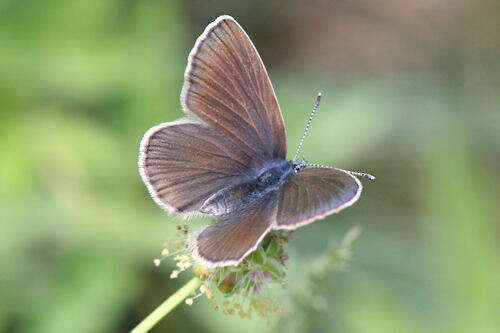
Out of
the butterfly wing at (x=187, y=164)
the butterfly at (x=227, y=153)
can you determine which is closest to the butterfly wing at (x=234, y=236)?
the butterfly at (x=227, y=153)

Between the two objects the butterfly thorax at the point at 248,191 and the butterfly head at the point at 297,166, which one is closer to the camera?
the butterfly thorax at the point at 248,191

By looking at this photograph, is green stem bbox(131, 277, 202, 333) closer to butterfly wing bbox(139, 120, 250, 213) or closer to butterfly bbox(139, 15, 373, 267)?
butterfly bbox(139, 15, 373, 267)

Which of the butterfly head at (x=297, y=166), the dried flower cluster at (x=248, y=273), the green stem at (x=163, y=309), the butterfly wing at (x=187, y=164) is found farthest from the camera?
the butterfly head at (x=297, y=166)

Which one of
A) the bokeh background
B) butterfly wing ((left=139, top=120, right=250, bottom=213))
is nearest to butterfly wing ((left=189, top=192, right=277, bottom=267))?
butterfly wing ((left=139, top=120, right=250, bottom=213))

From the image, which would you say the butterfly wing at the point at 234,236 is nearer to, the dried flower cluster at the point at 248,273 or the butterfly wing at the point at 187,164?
the dried flower cluster at the point at 248,273

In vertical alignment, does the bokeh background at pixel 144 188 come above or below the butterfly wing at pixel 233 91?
below

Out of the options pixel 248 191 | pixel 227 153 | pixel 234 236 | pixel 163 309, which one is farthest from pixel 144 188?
pixel 163 309

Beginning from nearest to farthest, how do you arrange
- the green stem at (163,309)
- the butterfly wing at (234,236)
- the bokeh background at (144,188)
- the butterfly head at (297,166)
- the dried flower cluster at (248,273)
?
the green stem at (163,309) → the butterfly wing at (234,236) → the dried flower cluster at (248,273) → the butterfly head at (297,166) → the bokeh background at (144,188)
